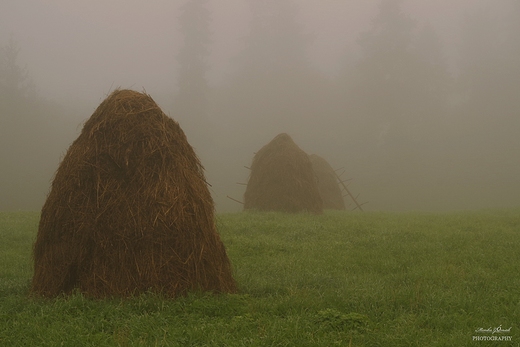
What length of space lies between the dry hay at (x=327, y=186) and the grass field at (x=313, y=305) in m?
17.0

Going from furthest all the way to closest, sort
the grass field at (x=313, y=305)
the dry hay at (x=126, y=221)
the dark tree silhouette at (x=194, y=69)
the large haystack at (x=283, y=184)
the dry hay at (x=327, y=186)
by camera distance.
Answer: the dark tree silhouette at (x=194, y=69)
the dry hay at (x=327, y=186)
the large haystack at (x=283, y=184)
the dry hay at (x=126, y=221)
the grass field at (x=313, y=305)

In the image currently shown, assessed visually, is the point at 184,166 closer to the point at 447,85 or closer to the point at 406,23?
the point at 406,23

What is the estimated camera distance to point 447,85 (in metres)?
66.0

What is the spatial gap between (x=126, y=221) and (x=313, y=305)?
3.15m

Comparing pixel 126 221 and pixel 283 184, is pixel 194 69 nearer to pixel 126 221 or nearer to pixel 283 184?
pixel 283 184

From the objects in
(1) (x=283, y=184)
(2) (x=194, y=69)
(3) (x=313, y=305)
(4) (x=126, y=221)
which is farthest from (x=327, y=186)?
(2) (x=194, y=69)

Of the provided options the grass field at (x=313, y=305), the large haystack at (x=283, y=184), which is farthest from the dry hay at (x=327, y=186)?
the grass field at (x=313, y=305)

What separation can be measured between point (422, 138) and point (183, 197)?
59607mm

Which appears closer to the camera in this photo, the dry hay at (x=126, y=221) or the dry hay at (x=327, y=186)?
the dry hay at (x=126, y=221)

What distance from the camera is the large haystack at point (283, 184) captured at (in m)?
19.6

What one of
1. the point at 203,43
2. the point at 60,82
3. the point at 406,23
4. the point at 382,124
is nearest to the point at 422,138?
the point at 382,124

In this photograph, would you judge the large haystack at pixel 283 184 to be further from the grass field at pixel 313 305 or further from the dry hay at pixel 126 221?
the dry hay at pixel 126 221

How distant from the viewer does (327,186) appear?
1133 inches

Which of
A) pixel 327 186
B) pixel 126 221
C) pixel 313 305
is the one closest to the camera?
pixel 313 305
